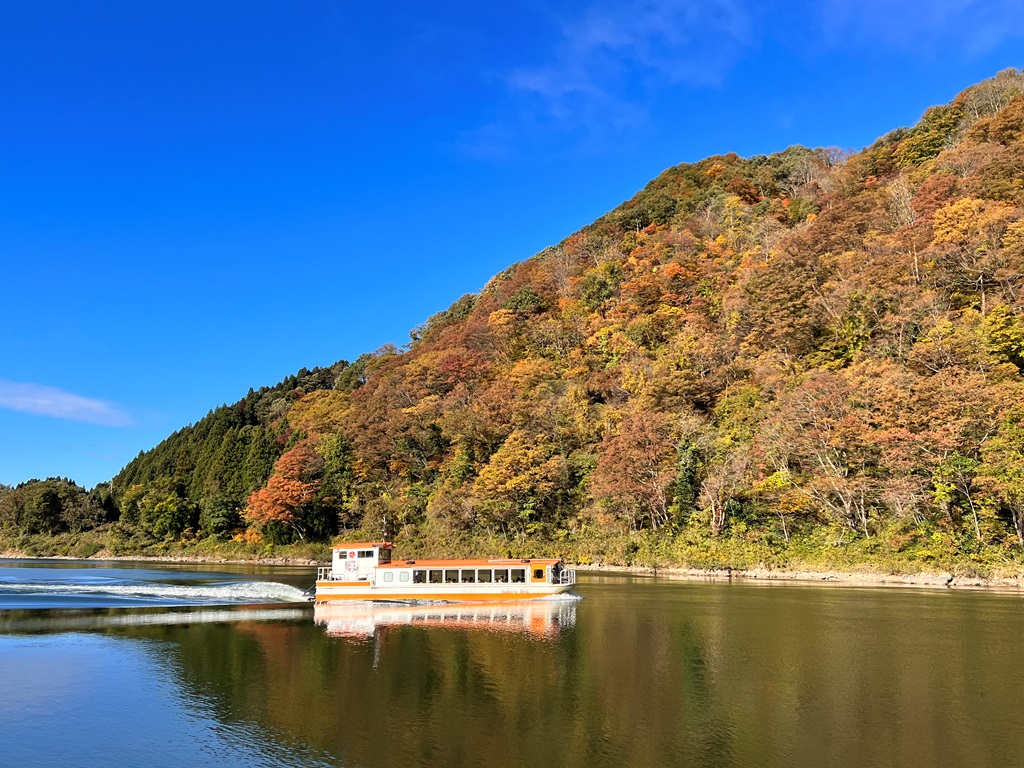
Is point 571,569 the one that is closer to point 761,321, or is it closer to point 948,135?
point 761,321

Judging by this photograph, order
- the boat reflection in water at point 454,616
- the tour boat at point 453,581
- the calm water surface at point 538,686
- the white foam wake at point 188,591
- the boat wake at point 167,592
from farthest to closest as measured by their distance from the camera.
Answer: the white foam wake at point 188,591
the boat wake at point 167,592
the tour boat at point 453,581
the boat reflection in water at point 454,616
the calm water surface at point 538,686

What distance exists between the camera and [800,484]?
47594 mm

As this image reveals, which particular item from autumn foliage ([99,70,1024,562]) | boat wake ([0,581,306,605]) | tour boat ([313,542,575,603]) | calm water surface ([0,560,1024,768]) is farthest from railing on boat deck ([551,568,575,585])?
autumn foliage ([99,70,1024,562])

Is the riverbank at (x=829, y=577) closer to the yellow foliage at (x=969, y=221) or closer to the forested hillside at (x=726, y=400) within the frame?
the forested hillside at (x=726, y=400)

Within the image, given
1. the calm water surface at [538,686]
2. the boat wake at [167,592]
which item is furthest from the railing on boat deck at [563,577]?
the boat wake at [167,592]

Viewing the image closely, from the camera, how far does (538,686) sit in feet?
61.8

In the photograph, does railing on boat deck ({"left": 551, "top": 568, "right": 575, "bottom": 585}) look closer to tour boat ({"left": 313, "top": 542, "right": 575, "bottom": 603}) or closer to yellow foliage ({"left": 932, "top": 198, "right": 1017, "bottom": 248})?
tour boat ({"left": 313, "top": 542, "right": 575, "bottom": 603})

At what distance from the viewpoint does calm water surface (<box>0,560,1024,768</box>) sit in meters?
14.0

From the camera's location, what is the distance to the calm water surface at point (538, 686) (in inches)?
550

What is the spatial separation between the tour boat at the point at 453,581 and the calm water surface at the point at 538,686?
10.3 feet

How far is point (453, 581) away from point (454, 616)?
488 centimetres

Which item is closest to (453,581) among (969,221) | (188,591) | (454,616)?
(454,616)

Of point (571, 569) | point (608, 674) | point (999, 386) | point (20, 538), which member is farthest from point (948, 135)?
point (20, 538)

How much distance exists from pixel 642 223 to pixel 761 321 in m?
58.2
